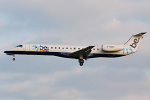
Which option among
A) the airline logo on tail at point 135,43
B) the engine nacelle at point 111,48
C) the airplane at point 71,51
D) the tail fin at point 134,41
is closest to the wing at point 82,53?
the airplane at point 71,51

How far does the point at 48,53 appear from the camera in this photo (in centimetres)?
6228

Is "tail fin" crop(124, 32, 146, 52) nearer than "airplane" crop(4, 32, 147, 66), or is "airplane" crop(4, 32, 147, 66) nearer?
"airplane" crop(4, 32, 147, 66)

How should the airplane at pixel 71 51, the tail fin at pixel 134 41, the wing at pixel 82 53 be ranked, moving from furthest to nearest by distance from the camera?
the tail fin at pixel 134 41 < the airplane at pixel 71 51 < the wing at pixel 82 53

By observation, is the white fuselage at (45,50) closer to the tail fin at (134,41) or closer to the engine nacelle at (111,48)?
the engine nacelle at (111,48)

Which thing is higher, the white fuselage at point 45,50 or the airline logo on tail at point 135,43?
the airline logo on tail at point 135,43

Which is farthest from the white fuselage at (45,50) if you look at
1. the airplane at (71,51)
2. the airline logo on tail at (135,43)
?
the airline logo on tail at (135,43)

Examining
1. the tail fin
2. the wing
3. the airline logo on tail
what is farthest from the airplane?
the airline logo on tail

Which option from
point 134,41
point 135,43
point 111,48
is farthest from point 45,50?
point 135,43

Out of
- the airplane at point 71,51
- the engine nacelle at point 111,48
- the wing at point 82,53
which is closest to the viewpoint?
the wing at point 82,53

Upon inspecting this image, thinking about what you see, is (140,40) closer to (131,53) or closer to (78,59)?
(131,53)

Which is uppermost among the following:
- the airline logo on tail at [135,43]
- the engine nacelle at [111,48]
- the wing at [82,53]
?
the airline logo on tail at [135,43]

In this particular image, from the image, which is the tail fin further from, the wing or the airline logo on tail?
the wing

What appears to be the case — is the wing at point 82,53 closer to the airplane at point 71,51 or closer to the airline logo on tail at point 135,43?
the airplane at point 71,51

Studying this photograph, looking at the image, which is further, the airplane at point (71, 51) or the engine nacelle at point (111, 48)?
the engine nacelle at point (111, 48)
